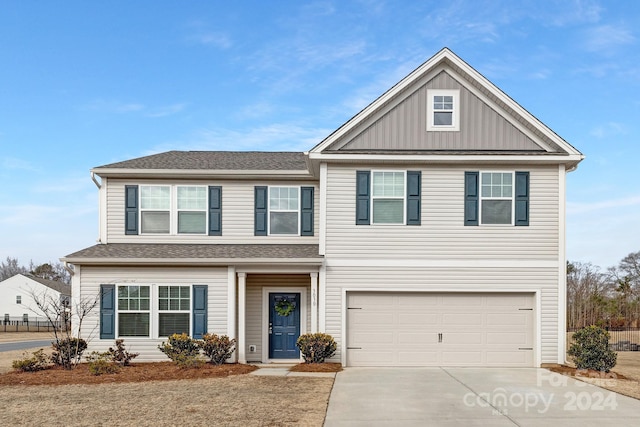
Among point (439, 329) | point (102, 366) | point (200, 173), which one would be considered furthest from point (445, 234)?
point (102, 366)

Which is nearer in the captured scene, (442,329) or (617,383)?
(617,383)

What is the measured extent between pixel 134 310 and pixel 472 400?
9.37 m

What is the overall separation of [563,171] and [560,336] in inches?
174

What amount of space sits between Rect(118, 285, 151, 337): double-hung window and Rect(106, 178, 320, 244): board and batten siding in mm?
1809

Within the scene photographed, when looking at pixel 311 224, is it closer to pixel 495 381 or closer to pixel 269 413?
pixel 495 381

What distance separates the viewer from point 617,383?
12.6m

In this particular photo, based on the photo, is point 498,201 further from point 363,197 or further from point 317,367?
point 317,367

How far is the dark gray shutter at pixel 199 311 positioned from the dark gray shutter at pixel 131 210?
9.76ft

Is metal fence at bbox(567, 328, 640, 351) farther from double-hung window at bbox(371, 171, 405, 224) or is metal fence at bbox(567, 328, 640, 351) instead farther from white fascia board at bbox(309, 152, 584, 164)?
double-hung window at bbox(371, 171, 405, 224)

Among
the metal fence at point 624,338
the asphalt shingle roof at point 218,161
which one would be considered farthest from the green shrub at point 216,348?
the metal fence at point 624,338

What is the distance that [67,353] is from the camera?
14555mm

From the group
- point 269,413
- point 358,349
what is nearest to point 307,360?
point 358,349

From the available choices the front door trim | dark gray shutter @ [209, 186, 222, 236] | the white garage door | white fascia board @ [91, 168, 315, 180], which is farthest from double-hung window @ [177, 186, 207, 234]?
the white garage door

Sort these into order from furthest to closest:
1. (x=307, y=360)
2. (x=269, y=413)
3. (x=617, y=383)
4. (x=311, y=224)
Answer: (x=311, y=224) < (x=307, y=360) < (x=617, y=383) < (x=269, y=413)
